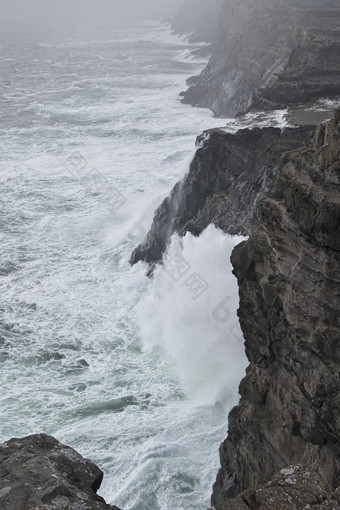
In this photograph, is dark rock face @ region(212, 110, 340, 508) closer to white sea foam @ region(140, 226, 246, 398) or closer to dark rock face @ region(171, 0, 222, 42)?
white sea foam @ region(140, 226, 246, 398)

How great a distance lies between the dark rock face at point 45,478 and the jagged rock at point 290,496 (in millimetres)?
1714

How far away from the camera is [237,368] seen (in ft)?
61.1

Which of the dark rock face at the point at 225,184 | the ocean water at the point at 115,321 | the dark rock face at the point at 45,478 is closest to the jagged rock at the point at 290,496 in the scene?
the dark rock face at the point at 45,478

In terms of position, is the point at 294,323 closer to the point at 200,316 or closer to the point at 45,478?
the point at 45,478

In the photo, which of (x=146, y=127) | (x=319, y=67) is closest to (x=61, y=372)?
(x=319, y=67)

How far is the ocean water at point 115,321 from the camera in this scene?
15922 millimetres

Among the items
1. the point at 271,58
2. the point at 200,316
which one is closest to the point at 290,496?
the point at 200,316

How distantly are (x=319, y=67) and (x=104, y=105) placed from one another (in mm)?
33757

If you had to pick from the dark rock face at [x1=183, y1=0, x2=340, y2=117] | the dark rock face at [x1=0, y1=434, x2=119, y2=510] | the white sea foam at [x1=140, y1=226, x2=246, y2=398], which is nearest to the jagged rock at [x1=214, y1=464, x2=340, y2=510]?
the dark rock face at [x1=0, y1=434, x2=119, y2=510]

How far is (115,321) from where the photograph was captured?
870 inches

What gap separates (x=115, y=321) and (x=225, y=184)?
686 cm

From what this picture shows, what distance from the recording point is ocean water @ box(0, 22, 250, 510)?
15.9 metres

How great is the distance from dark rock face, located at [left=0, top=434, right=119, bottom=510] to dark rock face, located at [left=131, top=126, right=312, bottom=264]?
42.7 ft

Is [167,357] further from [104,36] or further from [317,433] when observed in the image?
[104,36]
